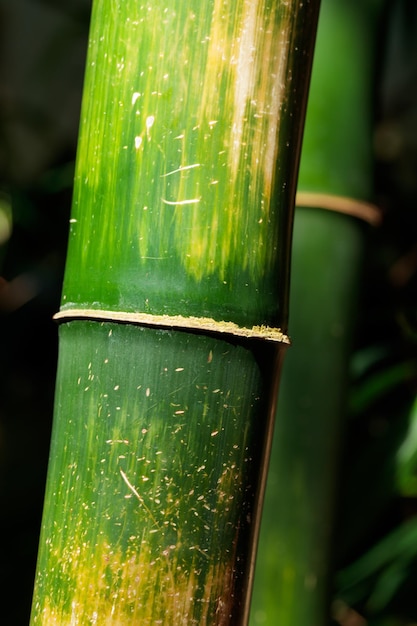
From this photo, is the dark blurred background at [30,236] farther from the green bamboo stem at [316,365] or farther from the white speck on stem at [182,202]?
the white speck on stem at [182,202]

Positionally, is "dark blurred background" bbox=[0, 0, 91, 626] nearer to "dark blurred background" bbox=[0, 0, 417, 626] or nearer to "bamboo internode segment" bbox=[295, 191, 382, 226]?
"dark blurred background" bbox=[0, 0, 417, 626]

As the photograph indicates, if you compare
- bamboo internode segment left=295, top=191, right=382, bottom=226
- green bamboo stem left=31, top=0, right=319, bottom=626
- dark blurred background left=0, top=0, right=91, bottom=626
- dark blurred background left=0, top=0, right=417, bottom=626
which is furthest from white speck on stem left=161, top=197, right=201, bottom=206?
dark blurred background left=0, top=0, right=91, bottom=626

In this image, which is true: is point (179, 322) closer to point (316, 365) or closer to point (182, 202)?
point (182, 202)

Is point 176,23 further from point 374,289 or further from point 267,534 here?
point 374,289

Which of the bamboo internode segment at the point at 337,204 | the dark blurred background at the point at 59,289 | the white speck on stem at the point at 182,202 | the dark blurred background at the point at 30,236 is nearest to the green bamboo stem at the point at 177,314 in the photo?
the white speck on stem at the point at 182,202

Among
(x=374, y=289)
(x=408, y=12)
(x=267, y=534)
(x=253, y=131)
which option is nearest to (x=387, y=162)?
(x=374, y=289)
